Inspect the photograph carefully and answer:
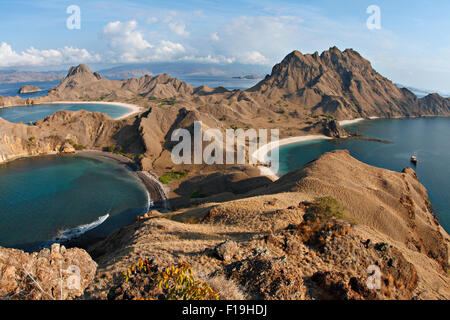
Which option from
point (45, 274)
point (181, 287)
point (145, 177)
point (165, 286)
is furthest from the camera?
point (145, 177)

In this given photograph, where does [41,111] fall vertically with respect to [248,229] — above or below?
above

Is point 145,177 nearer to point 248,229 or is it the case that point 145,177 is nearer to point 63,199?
point 63,199

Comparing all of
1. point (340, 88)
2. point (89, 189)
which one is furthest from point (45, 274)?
point (340, 88)

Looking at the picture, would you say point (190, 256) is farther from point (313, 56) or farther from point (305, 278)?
point (313, 56)

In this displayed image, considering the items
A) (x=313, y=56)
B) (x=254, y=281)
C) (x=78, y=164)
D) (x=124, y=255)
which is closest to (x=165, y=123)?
(x=78, y=164)

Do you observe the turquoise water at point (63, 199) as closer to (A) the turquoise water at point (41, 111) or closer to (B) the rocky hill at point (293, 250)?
(B) the rocky hill at point (293, 250)

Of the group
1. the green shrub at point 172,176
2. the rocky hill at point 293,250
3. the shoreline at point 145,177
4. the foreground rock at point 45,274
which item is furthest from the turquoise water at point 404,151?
the foreground rock at point 45,274

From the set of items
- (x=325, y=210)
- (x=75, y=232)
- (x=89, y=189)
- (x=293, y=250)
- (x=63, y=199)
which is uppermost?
(x=325, y=210)

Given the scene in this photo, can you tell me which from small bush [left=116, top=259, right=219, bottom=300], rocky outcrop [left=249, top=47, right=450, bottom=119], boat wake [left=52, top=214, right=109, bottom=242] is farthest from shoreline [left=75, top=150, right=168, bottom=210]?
rocky outcrop [left=249, top=47, right=450, bottom=119]
